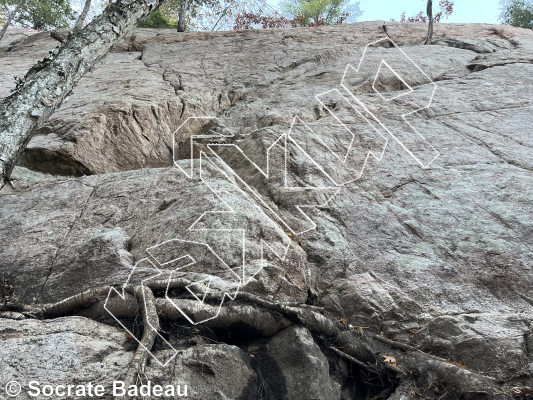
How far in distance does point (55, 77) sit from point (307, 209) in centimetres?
346

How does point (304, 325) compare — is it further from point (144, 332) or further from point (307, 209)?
point (307, 209)

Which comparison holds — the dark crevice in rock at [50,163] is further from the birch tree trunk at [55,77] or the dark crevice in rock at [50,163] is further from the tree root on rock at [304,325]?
the tree root on rock at [304,325]

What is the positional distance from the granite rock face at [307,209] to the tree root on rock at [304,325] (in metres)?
0.16

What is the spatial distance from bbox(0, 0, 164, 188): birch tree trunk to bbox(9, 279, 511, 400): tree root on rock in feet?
6.62

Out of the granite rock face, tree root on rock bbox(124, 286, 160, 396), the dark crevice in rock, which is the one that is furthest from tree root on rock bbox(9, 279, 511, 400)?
the dark crevice in rock

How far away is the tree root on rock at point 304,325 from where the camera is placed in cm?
334

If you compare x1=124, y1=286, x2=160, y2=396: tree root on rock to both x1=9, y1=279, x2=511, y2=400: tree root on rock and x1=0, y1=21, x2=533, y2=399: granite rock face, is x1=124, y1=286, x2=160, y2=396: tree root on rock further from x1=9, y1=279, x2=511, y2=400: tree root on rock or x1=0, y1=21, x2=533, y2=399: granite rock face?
x1=0, y1=21, x2=533, y2=399: granite rock face

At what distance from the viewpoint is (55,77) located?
5043 mm

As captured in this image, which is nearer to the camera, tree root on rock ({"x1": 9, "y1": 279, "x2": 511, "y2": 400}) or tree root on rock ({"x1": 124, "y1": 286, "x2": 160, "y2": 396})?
tree root on rock ({"x1": 124, "y1": 286, "x2": 160, "y2": 396})

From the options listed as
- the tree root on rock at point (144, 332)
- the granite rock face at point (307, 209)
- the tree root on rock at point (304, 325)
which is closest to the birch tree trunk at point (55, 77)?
the granite rock face at point (307, 209)

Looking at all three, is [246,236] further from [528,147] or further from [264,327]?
[528,147]

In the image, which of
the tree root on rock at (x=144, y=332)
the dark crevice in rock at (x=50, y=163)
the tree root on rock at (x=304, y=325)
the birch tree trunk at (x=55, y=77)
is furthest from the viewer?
the dark crevice in rock at (x=50, y=163)

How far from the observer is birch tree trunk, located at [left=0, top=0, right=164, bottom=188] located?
4.52 m

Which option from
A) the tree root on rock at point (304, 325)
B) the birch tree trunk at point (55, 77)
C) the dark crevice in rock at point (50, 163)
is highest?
the birch tree trunk at point (55, 77)
